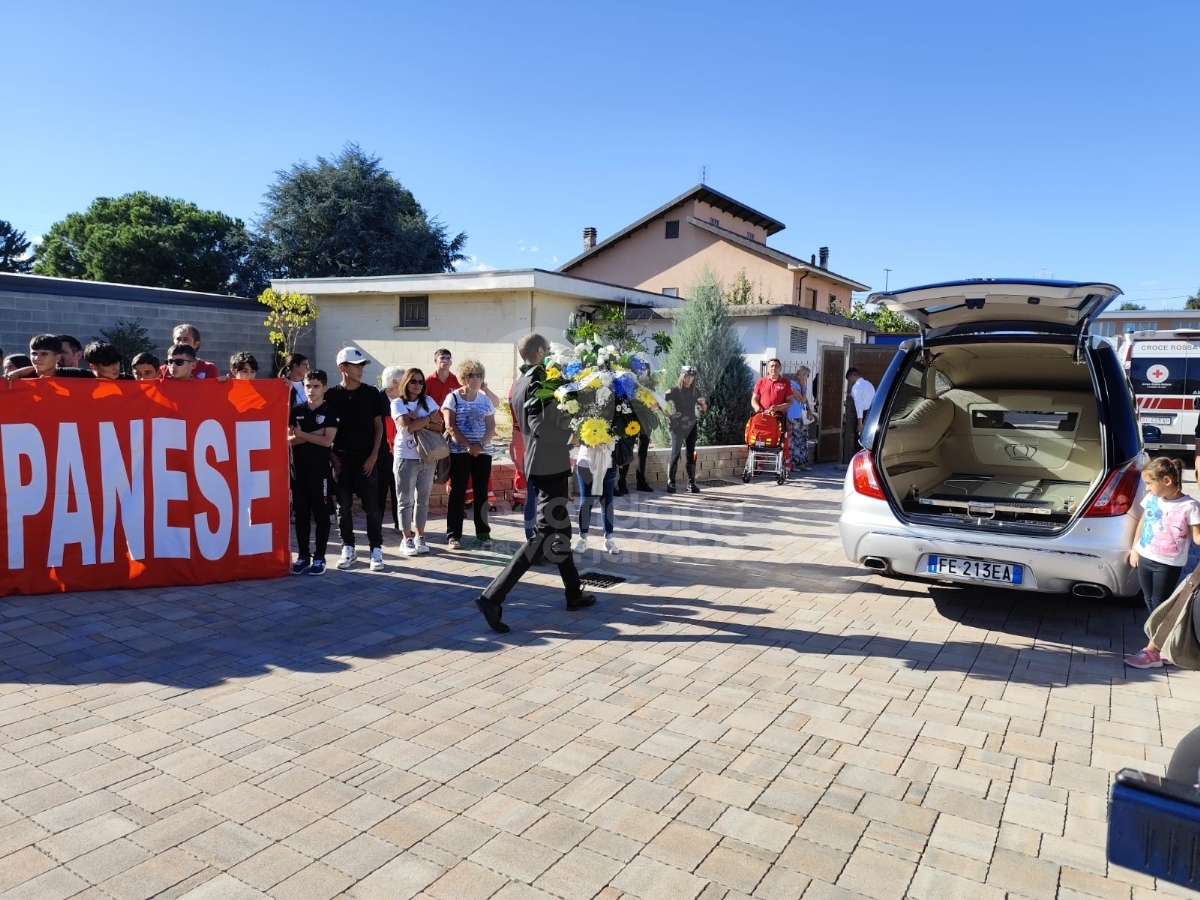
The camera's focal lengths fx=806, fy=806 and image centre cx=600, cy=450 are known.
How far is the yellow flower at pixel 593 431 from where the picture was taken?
21.2ft

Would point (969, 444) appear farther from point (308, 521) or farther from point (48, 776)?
point (48, 776)

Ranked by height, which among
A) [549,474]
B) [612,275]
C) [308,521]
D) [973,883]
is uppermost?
[612,275]

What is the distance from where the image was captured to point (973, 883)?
277cm

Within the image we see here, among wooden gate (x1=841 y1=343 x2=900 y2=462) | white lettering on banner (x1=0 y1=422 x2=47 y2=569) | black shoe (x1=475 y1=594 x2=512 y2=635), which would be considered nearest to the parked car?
black shoe (x1=475 y1=594 x2=512 y2=635)

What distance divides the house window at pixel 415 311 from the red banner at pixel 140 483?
14.5 m

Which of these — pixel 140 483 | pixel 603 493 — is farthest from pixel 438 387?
pixel 140 483

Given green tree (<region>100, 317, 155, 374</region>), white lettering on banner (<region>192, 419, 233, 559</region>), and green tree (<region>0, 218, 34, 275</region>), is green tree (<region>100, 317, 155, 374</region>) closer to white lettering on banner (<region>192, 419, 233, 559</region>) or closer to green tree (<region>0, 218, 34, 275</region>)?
white lettering on banner (<region>192, 419, 233, 559</region>)

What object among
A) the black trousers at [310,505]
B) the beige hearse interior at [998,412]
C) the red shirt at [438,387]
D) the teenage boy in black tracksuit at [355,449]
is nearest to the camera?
the beige hearse interior at [998,412]

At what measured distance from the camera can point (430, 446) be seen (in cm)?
755

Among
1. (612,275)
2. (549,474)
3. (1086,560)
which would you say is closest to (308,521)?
(549,474)

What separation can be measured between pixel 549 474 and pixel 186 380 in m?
3.06

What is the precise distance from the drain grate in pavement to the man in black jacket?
24.2 inches

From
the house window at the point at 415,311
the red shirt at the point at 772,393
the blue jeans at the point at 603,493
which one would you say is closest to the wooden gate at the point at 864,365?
the red shirt at the point at 772,393

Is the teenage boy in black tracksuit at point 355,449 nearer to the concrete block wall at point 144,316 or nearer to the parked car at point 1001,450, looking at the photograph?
the parked car at point 1001,450
